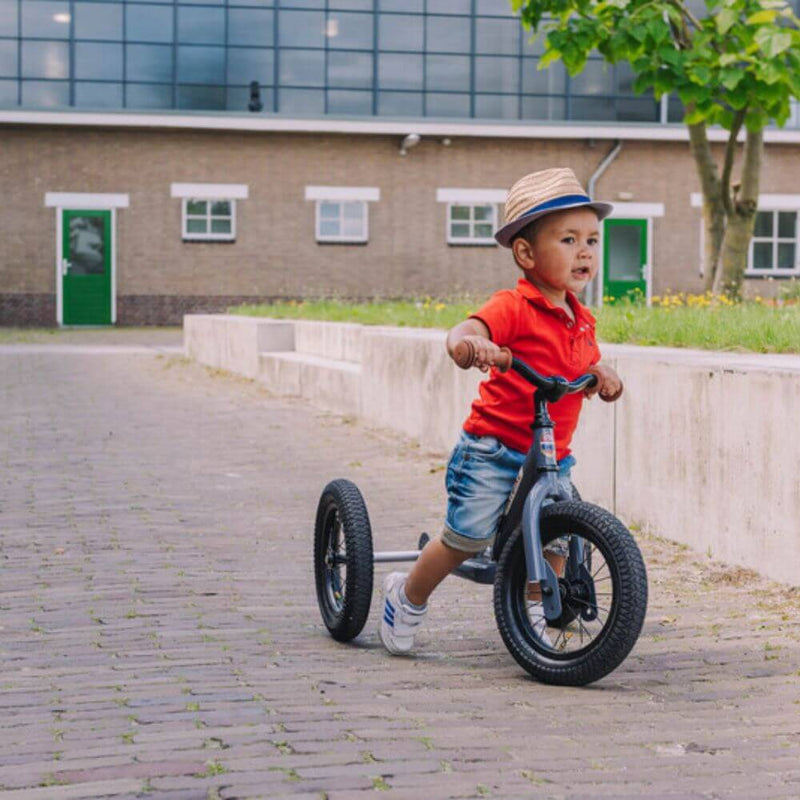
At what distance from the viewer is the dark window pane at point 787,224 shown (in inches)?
1438

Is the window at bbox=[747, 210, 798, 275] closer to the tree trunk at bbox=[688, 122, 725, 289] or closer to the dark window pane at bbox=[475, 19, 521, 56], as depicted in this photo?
the dark window pane at bbox=[475, 19, 521, 56]

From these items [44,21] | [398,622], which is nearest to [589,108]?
[44,21]

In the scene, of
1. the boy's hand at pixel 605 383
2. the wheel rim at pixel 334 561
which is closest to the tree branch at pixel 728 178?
the wheel rim at pixel 334 561

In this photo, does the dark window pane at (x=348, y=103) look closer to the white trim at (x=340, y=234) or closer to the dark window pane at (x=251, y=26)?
the dark window pane at (x=251, y=26)

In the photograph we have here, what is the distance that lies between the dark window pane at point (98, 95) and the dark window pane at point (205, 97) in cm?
151

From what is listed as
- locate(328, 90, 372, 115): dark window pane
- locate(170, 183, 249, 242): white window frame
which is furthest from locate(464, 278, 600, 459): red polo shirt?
locate(328, 90, 372, 115): dark window pane

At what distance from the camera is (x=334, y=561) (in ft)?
17.3

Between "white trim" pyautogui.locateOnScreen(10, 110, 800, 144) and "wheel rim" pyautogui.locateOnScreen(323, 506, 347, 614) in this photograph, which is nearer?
"wheel rim" pyautogui.locateOnScreen(323, 506, 347, 614)

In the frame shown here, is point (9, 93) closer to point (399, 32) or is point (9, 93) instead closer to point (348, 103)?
point (348, 103)

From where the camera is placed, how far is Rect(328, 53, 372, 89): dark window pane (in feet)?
120

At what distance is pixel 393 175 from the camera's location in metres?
35.2

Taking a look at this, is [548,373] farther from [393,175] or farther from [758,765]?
[393,175]

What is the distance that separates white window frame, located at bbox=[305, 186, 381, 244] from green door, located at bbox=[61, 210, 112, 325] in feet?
15.1

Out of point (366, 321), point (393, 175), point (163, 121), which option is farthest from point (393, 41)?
point (366, 321)
